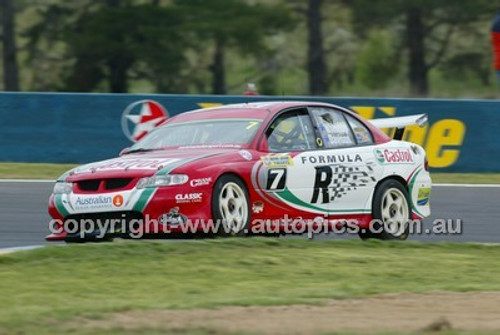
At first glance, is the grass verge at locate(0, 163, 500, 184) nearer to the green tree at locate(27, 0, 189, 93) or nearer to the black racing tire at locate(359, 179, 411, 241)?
the black racing tire at locate(359, 179, 411, 241)

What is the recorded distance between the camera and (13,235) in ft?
38.9

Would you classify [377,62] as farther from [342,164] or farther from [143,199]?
[143,199]

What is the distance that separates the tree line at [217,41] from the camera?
30.4 metres

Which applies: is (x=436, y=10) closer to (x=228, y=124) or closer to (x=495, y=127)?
(x=495, y=127)

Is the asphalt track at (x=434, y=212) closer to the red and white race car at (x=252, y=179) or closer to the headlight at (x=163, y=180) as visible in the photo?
the red and white race car at (x=252, y=179)

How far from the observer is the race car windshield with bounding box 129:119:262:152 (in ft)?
36.0

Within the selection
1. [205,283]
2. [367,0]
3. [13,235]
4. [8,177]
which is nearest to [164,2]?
[367,0]

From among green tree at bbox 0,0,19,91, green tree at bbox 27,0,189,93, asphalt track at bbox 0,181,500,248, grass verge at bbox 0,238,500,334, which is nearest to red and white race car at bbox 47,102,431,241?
grass verge at bbox 0,238,500,334

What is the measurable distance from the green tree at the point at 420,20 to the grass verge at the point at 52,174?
37.7 feet

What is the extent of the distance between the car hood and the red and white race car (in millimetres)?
12

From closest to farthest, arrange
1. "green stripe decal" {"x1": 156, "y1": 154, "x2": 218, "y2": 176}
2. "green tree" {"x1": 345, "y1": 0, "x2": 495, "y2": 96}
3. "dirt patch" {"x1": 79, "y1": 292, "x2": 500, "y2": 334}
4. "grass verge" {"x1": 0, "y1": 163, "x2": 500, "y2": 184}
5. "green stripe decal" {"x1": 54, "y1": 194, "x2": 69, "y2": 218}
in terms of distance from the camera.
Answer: "dirt patch" {"x1": 79, "y1": 292, "x2": 500, "y2": 334}, "green stripe decal" {"x1": 156, "y1": 154, "x2": 218, "y2": 176}, "green stripe decal" {"x1": 54, "y1": 194, "x2": 69, "y2": 218}, "grass verge" {"x1": 0, "y1": 163, "x2": 500, "y2": 184}, "green tree" {"x1": 345, "y1": 0, "x2": 495, "y2": 96}

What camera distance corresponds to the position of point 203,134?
1117cm

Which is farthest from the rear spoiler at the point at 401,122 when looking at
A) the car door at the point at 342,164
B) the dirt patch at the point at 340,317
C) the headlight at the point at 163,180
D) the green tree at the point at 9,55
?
the green tree at the point at 9,55

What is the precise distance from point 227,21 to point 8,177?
1276cm
